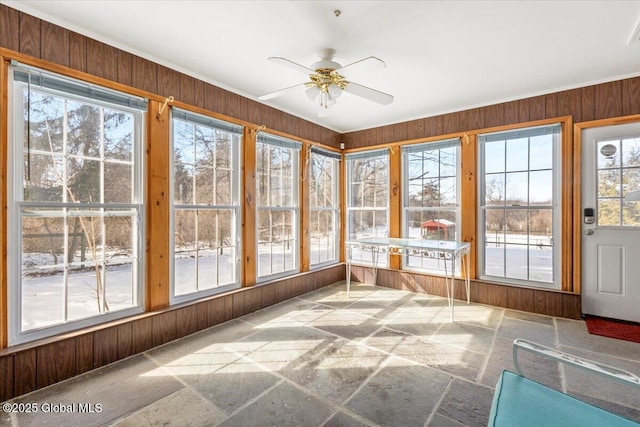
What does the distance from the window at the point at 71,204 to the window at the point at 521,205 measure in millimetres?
3983

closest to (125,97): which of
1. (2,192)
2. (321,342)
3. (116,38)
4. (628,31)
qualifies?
(116,38)

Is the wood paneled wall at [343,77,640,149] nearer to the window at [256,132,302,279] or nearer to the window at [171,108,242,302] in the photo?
the window at [256,132,302,279]

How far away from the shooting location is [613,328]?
299 centimetres

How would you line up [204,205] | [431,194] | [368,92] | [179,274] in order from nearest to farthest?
[368,92]
[179,274]
[204,205]
[431,194]

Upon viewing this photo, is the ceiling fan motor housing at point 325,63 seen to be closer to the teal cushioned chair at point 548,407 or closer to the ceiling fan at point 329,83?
the ceiling fan at point 329,83

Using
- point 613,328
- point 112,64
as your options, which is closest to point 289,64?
point 112,64

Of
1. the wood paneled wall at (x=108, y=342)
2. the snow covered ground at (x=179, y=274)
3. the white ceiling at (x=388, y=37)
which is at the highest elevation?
the white ceiling at (x=388, y=37)

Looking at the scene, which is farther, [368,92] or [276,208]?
[276,208]

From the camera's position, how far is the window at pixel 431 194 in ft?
13.6

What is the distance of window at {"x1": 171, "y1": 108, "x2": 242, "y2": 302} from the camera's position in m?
2.92

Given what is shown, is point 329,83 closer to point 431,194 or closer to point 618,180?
point 431,194

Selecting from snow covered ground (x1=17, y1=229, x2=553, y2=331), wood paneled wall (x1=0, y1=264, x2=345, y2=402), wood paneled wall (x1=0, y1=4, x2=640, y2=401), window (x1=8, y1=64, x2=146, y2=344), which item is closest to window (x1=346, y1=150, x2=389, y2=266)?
wood paneled wall (x1=0, y1=4, x2=640, y2=401)

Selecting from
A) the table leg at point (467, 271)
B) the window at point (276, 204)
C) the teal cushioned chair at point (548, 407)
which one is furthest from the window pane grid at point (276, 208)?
the teal cushioned chair at point (548, 407)

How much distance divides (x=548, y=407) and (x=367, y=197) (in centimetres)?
388
